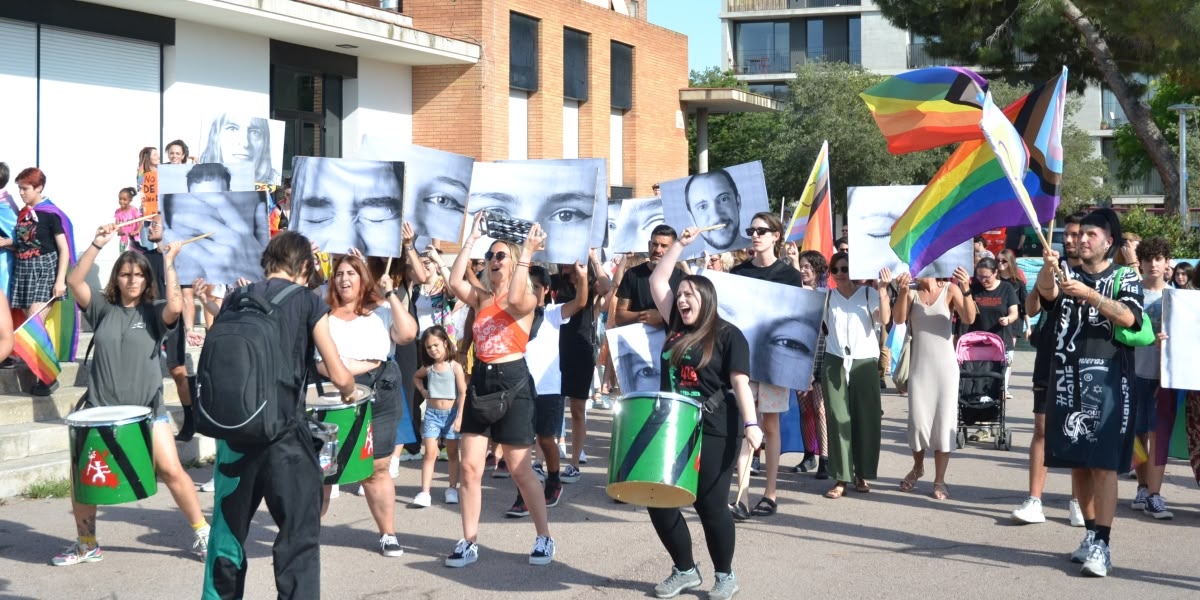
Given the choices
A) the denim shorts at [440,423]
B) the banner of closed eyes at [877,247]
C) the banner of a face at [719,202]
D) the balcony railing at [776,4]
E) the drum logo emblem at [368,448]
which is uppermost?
the balcony railing at [776,4]

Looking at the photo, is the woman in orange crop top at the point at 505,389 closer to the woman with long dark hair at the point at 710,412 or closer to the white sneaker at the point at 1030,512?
the woman with long dark hair at the point at 710,412

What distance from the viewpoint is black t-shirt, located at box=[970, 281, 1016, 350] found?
11945mm

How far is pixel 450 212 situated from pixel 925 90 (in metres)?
3.32

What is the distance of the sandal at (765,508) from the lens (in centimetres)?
828

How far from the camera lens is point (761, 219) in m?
8.41

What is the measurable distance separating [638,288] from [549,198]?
3.12 feet

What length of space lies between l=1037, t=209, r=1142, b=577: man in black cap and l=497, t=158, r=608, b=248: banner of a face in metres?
2.93

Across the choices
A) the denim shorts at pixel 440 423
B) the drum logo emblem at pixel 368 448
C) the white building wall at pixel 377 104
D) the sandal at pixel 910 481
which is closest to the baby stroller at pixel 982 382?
the sandal at pixel 910 481

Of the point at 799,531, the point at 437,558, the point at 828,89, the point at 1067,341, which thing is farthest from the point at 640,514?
the point at 828,89

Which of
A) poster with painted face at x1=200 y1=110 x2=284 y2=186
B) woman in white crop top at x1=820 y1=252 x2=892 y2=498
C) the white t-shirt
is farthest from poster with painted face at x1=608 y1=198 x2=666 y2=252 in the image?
poster with painted face at x1=200 y1=110 x2=284 y2=186

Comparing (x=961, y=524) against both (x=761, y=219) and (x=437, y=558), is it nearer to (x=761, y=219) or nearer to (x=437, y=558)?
(x=761, y=219)

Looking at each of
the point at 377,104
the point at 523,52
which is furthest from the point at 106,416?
the point at 523,52

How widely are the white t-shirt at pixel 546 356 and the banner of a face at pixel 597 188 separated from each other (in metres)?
0.59

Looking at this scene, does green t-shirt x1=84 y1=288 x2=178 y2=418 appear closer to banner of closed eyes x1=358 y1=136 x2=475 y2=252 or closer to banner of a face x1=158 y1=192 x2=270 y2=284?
banner of a face x1=158 y1=192 x2=270 y2=284
